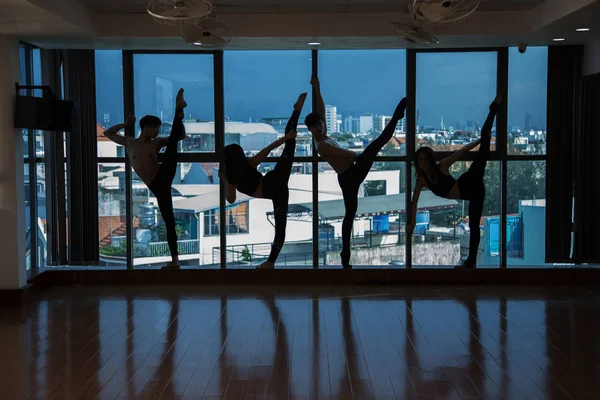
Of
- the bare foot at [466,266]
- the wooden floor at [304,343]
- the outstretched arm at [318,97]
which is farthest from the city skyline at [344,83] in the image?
the wooden floor at [304,343]

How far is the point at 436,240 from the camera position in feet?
30.7

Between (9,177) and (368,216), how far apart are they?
4279mm

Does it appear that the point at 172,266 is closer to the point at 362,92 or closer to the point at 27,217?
the point at 27,217

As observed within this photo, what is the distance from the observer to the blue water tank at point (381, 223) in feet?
30.7

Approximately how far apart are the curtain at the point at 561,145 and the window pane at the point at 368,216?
186 cm

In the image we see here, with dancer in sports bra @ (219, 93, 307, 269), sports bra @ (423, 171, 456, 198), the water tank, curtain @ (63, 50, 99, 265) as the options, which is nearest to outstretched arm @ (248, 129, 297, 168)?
dancer in sports bra @ (219, 93, 307, 269)

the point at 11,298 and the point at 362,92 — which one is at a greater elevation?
the point at 362,92

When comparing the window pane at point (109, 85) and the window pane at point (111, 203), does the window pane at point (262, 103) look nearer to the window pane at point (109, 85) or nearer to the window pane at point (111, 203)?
the window pane at point (109, 85)

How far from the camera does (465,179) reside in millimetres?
8781

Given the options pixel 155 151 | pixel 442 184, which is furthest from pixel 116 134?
pixel 442 184

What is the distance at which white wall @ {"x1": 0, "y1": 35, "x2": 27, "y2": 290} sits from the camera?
7438 millimetres

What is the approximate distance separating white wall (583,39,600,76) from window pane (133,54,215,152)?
463cm

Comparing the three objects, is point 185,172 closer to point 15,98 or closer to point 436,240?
point 15,98

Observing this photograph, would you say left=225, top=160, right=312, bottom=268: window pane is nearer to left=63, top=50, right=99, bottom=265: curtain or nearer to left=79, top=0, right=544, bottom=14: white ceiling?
left=63, top=50, right=99, bottom=265: curtain
